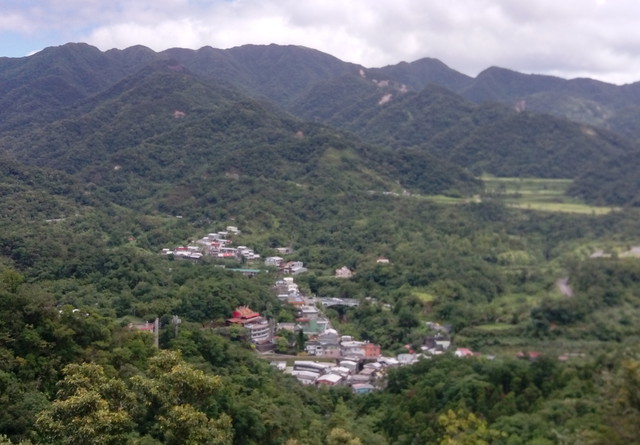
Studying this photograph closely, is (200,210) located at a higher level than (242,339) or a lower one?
higher

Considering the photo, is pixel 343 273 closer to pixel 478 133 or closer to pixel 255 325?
pixel 255 325

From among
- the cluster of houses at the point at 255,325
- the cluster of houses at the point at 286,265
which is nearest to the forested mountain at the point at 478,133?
the cluster of houses at the point at 286,265

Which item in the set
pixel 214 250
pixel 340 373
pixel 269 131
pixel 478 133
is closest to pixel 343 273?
pixel 214 250

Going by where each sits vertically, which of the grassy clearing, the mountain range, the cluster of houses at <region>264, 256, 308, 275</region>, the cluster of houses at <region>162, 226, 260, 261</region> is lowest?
the grassy clearing

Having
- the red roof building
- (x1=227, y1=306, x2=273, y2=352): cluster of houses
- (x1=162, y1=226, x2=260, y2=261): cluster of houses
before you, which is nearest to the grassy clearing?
(x1=227, y1=306, x2=273, y2=352): cluster of houses

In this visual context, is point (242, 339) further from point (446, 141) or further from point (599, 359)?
point (446, 141)

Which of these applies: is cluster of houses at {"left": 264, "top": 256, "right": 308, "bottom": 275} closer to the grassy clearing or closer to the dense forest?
the dense forest

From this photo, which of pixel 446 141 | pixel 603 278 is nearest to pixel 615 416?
pixel 603 278
